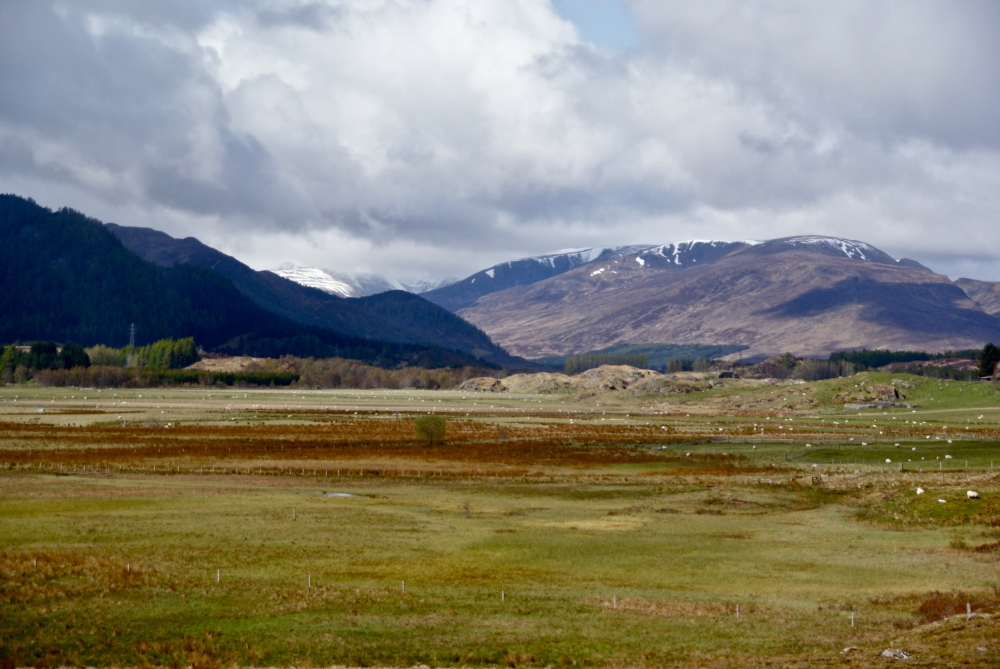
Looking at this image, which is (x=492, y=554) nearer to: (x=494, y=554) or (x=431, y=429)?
(x=494, y=554)

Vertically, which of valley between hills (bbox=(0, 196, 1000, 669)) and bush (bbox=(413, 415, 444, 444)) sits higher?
bush (bbox=(413, 415, 444, 444))

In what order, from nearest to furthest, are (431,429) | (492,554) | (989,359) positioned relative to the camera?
(492,554) → (431,429) → (989,359)

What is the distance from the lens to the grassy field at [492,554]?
2667 cm

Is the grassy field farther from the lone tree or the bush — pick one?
the lone tree

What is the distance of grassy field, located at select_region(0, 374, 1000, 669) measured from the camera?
2667cm

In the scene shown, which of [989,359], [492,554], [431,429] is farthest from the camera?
[989,359]

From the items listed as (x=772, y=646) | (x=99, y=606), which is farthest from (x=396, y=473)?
(x=772, y=646)

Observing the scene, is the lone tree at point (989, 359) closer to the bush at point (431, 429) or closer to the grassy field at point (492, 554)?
the grassy field at point (492, 554)

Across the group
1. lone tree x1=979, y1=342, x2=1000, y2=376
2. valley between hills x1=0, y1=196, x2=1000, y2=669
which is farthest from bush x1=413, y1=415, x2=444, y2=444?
lone tree x1=979, y1=342, x2=1000, y2=376

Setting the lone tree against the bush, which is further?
the lone tree

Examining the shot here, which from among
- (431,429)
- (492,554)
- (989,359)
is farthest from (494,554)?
(989,359)

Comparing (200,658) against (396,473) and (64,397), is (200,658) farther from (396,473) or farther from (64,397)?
(64,397)

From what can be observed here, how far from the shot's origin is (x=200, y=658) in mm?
25172

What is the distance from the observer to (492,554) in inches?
1602
